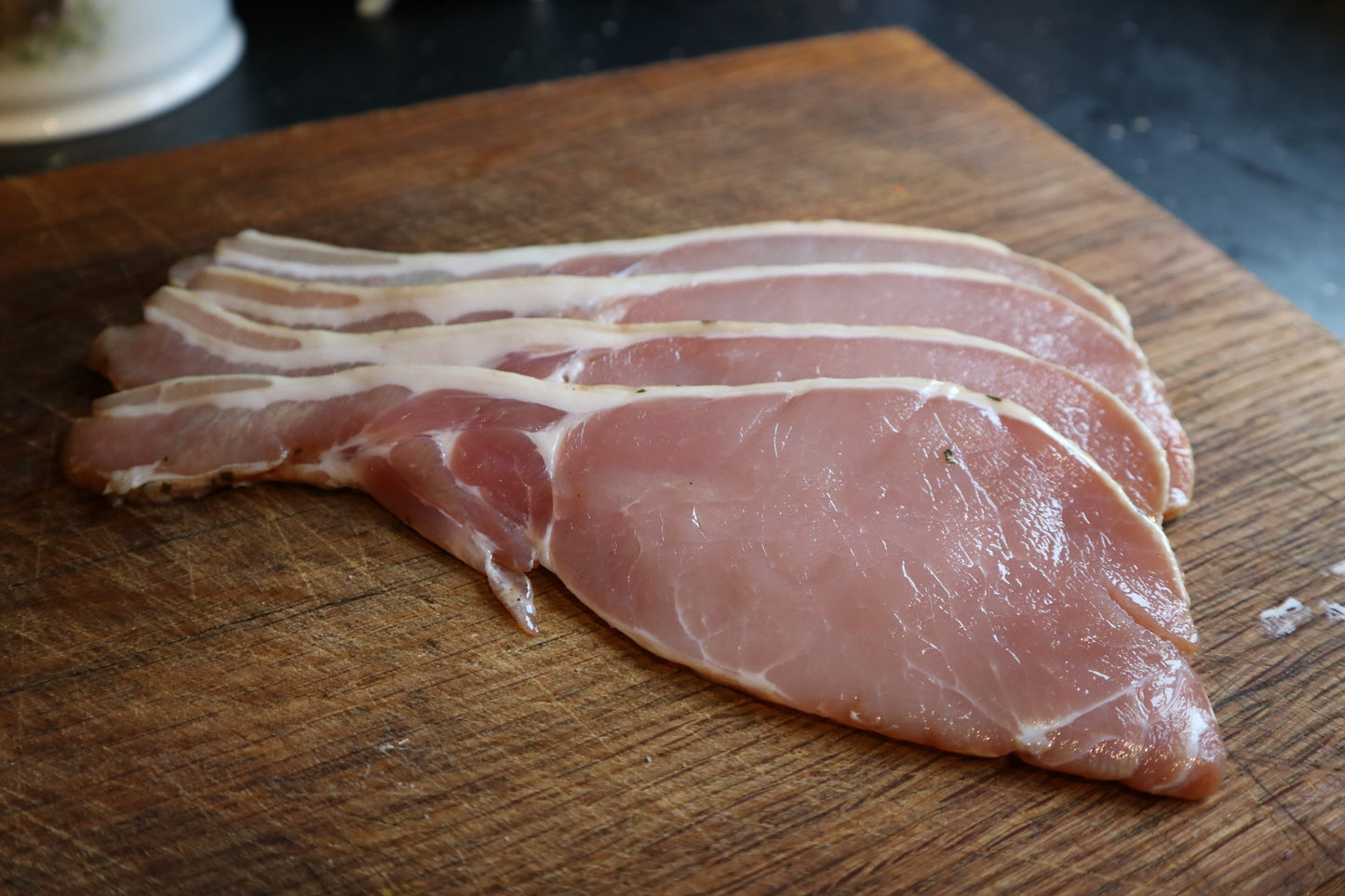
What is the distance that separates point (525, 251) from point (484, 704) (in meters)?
1.02

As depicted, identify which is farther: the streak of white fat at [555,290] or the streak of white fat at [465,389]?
the streak of white fat at [555,290]

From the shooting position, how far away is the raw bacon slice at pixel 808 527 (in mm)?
1659

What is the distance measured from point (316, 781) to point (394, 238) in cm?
137

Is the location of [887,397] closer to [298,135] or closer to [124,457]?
[124,457]

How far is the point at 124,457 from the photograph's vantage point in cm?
201

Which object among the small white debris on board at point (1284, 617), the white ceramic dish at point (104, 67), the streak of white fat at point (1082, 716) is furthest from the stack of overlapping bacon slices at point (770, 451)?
the white ceramic dish at point (104, 67)

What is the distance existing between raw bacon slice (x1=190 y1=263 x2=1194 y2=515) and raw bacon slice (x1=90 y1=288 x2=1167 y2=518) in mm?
91

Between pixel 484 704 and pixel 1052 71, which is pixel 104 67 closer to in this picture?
pixel 484 704

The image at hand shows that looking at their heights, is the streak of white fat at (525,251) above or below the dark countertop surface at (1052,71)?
above

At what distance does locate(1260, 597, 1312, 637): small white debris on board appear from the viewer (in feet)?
5.97

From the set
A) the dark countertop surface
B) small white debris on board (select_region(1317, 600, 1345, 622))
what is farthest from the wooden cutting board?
the dark countertop surface

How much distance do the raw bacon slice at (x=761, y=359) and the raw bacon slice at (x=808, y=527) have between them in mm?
83

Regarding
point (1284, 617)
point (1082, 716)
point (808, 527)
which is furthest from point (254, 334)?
point (1284, 617)

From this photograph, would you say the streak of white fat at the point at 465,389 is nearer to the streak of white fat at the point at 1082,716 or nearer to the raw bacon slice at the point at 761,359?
the raw bacon slice at the point at 761,359
